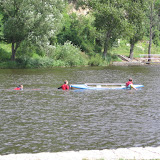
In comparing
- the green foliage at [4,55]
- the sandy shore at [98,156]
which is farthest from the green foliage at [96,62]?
the sandy shore at [98,156]

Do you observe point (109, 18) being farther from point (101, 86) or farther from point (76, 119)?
point (76, 119)

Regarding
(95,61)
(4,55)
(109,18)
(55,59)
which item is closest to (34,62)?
(55,59)

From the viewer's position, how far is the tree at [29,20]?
196ft

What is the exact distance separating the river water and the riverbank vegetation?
25768 millimetres

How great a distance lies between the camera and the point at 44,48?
61.3 m

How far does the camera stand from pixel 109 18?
74875 mm

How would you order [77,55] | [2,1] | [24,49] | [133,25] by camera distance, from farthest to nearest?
[133,25], [77,55], [24,49], [2,1]

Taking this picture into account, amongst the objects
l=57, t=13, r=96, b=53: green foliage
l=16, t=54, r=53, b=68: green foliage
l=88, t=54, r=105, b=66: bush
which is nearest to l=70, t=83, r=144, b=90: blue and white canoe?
l=16, t=54, r=53, b=68: green foliage

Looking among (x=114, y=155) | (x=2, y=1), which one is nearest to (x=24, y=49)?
(x=2, y=1)

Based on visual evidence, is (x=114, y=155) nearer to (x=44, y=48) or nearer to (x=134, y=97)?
(x=134, y=97)

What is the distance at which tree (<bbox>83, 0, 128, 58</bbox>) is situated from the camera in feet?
242

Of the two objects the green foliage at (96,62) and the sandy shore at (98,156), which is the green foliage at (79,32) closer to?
the green foliage at (96,62)

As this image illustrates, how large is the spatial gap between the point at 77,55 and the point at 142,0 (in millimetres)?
21792

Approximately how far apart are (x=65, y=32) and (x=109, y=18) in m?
11.4
